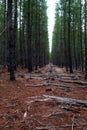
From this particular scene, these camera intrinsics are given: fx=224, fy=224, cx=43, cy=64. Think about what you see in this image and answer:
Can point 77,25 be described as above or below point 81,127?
above

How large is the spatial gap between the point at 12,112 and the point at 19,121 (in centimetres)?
80

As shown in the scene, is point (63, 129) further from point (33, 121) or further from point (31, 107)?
point (31, 107)

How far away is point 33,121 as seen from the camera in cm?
606

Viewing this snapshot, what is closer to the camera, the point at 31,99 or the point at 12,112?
the point at 12,112

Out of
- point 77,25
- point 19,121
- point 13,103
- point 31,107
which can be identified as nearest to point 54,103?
point 31,107

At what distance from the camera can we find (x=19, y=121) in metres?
6.04

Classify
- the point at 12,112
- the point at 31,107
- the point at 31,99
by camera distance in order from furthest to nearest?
the point at 31,99, the point at 31,107, the point at 12,112

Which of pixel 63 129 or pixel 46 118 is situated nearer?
pixel 63 129

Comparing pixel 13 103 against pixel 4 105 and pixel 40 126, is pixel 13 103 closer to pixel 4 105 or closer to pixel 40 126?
pixel 4 105

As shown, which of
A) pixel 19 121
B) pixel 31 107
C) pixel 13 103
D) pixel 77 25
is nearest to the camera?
pixel 19 121

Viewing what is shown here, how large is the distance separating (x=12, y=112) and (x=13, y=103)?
1099 mm

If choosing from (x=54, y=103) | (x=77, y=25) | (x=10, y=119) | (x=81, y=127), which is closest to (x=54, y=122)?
(x=81, y=127)

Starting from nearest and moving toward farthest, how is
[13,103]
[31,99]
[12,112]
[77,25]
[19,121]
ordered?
[19,121] < [12,112] < [13,103] < [31,99] < [77,25]

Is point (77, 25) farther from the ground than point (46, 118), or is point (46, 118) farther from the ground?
point (77, 25)
